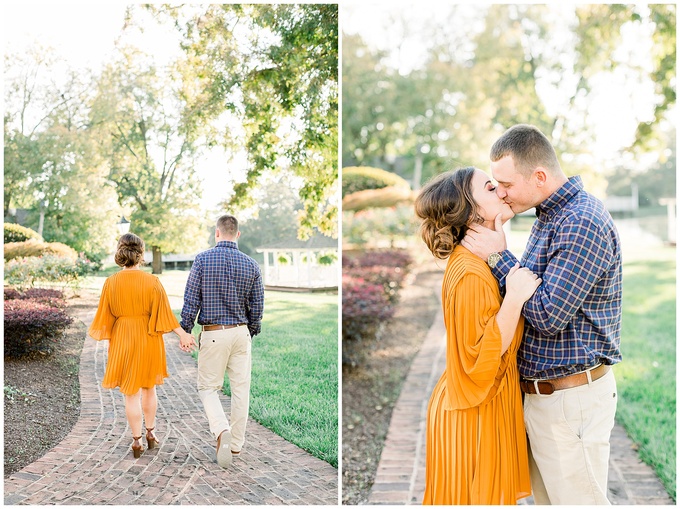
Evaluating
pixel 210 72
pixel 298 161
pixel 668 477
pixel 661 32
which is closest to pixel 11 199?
pixel 210 72

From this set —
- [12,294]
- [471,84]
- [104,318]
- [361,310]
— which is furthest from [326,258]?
[471,84]

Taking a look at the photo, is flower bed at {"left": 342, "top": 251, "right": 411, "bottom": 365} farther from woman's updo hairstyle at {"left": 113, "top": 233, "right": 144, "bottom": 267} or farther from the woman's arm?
the woman's arm

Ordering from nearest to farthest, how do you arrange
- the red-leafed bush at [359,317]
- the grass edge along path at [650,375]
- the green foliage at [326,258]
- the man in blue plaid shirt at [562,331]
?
the man in blue plaid shirt at [562,331] → the green foliage at [326,258] → the grass edge along path at [650,375] → the red-leafed bush at [359,317]

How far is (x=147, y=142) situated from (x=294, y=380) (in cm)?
148

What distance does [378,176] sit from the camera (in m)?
8.43

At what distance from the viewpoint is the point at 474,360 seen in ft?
7.64

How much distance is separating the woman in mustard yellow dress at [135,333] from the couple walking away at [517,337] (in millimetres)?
1484

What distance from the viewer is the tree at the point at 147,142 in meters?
3.30

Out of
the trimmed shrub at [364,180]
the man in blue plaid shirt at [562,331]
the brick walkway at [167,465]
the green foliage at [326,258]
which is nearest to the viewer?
the man in blue plaid shirt at [562,331]

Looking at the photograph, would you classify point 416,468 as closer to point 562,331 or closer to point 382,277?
point 562,331

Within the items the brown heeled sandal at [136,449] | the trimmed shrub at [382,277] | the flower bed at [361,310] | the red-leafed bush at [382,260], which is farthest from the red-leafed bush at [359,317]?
the brown heeled sandal at [136,449]

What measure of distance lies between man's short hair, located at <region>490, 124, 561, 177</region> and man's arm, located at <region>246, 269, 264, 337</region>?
148 centimetres

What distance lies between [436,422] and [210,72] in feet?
7.04

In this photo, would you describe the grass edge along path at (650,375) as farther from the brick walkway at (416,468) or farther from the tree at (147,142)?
the tree at (147,142)
